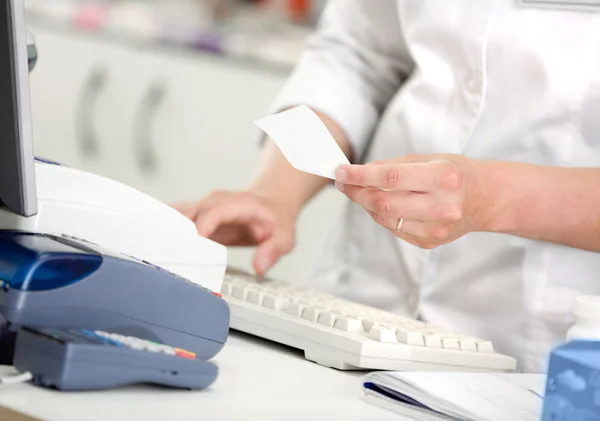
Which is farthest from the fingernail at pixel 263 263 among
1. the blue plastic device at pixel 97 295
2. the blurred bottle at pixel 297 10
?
the blurred bottle at pixel 297 10

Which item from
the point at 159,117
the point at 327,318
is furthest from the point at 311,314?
the point at 159,117

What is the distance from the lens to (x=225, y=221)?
1.03 meters

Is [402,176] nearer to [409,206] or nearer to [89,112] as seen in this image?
[409,206]

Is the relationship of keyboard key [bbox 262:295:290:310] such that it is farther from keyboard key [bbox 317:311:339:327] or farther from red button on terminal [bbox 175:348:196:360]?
red button on terminal [bbox 175:348:196:360]

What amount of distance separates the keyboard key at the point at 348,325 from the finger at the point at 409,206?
95 mm

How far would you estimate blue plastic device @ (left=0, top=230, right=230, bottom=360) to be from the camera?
628 millimetres

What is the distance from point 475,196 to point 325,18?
0.55 meters

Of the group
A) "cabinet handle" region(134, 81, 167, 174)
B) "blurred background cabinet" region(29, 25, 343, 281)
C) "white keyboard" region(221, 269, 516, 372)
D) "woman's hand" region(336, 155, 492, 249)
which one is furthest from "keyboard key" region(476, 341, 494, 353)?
"cabinet handle" region(134, 81, 167, 174)

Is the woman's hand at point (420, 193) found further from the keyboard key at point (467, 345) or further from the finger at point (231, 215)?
the finger at point (231, 215)

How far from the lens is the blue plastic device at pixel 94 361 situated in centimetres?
59

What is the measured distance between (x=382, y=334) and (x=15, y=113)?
1.08 feet

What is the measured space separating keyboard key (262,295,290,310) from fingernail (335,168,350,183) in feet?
0.53

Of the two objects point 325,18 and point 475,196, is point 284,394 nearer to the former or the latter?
point 475,196

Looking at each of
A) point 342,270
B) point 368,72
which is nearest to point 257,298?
point 342,270
